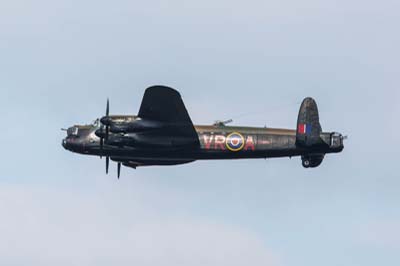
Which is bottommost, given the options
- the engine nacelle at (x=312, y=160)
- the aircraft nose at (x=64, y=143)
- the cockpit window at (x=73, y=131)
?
the engine nacelle at (x=312, y=160)

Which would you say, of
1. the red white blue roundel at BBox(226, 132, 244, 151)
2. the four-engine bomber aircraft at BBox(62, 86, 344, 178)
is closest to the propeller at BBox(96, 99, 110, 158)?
the four-engine bomber aircraft at BBox(62, 86, 344, 178)

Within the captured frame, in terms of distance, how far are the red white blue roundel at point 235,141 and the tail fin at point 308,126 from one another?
10.8 feet

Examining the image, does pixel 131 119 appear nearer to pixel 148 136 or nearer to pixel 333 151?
pixel 148 136

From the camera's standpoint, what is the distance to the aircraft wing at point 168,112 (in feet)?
261

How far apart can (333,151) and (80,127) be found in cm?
1472

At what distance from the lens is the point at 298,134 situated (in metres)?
80.8

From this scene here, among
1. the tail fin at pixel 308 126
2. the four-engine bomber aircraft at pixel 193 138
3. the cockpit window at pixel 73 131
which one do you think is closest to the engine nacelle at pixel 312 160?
the four-engine bomber aircraft at pixel 193 138

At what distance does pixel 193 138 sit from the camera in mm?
82062

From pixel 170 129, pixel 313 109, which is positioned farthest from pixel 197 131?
pixel 313 109

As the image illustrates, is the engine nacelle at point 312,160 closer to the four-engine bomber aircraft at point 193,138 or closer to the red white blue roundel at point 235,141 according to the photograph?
the four-engine bomber aircraft at point 193,138

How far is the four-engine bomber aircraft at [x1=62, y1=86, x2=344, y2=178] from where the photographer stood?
264ft

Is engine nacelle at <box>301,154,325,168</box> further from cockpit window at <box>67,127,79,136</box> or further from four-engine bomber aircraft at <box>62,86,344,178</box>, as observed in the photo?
cockpit window at <box>67,127,79,136</box>

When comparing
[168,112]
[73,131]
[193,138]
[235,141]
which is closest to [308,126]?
[235,141]

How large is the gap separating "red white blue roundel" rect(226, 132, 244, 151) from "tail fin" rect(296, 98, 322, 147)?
3279 millimetres
